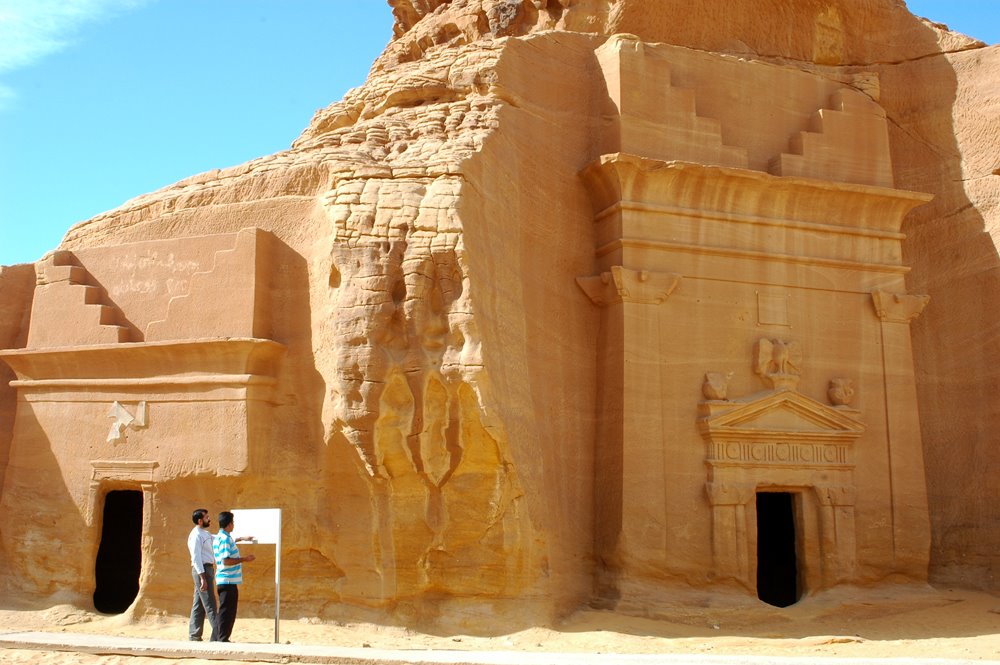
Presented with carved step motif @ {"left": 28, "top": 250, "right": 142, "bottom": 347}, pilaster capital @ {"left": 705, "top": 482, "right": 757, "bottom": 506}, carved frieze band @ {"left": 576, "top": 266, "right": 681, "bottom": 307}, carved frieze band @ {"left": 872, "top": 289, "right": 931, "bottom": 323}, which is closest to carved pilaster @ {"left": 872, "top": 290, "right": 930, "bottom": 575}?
carved frieze band @ {"left": 872, "top": 289, "right": 931, "bottom": 323}

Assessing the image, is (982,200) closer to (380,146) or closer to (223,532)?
(380,146)

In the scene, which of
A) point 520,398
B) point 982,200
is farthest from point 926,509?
point 520,398

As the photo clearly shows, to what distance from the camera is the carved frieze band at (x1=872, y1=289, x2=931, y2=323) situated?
42.3 ft

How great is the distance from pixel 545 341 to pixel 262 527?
3.97 meters

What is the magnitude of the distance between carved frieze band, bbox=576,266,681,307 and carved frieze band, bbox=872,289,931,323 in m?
2.72

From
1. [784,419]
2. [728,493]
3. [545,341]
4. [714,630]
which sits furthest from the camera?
[784,419]

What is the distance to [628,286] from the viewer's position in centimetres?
1170

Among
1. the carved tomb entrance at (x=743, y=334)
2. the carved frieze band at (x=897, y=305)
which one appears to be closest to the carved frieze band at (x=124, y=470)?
the carved tomb entrance at (x=743, y=334)

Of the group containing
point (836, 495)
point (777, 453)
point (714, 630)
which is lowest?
point (714, 630)

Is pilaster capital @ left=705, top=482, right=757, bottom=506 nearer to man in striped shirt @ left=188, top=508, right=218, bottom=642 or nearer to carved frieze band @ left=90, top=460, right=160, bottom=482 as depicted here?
man in striped shirt @ left=188, top=508, right=218, bottom=642

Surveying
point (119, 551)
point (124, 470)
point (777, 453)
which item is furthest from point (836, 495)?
point (119, 551)

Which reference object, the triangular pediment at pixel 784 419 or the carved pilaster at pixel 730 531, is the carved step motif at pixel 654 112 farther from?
the carved pilaster at pixel 730 531

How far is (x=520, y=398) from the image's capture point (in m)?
10.6

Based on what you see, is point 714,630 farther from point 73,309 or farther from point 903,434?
point 73,309
